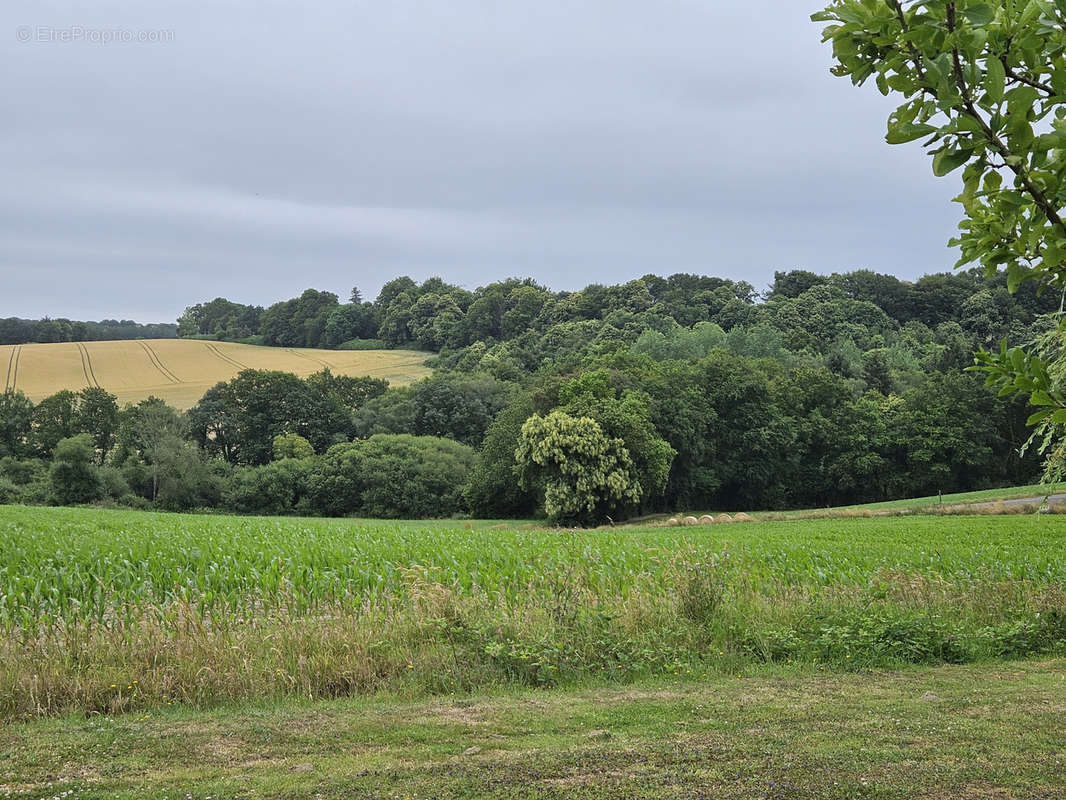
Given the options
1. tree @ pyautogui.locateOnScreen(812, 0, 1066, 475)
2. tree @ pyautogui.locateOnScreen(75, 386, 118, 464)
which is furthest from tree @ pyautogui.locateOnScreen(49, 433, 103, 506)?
tree @ pyautogui.locateOnScreen(812, 0, 1066, 475)

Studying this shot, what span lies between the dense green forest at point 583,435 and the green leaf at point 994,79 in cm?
3809

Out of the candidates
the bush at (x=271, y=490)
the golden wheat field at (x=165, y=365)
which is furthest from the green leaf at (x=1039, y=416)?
the golden wheat field at (x=165, y=365)

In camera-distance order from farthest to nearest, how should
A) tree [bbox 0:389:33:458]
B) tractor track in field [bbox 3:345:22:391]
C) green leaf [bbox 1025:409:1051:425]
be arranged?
tractor track in field [bbox 3:345:22:391] < tree [bbox 0:389:33:458] < green leaf [bbox 1025:409:1051:425]

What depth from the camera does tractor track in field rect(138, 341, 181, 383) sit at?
84419 mm

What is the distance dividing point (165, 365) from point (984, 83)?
97.3m

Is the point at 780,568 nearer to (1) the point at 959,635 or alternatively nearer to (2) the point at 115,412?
(1) the point at 959,635

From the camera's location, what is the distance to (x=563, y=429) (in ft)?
144

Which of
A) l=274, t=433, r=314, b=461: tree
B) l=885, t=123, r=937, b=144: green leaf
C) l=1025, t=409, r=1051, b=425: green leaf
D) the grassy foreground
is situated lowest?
l=274, t=433, r=314, b=461: tree

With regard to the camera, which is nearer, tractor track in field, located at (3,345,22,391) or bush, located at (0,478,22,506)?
bush, located at (0,478,22,506)

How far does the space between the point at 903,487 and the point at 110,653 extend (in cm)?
5731

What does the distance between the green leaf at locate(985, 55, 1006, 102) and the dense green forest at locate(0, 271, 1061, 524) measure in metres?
38.1

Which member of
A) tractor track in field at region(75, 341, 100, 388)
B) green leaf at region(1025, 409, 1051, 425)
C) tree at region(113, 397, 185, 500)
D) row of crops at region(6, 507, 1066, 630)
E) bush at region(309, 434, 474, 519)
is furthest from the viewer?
tractor track in field at region(75, 341, 100, 388)

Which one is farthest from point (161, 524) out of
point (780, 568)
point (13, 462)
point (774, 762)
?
point (13, 462)

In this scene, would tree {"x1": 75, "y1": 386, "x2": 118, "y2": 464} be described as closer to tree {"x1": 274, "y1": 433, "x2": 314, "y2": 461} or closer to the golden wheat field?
the golden wheat field
